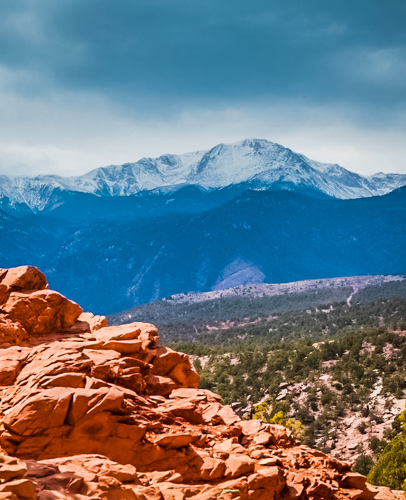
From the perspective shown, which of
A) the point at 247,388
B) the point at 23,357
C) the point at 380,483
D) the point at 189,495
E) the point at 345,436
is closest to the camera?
the point at 189,495

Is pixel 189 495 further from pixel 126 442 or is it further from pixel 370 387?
pixel 370 387

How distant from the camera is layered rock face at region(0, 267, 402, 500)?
893 inches

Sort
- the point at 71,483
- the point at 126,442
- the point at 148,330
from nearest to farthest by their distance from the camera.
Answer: the point at 71,483 → the point at 126,442 → the point at 148,330

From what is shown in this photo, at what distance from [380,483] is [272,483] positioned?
117 feet

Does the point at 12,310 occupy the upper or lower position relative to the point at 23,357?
upper

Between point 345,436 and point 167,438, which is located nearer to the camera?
point 167,438

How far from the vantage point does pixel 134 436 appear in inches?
1102

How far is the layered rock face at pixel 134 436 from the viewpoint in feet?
74.4

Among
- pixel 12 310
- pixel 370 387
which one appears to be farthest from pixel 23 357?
pixel 370 387

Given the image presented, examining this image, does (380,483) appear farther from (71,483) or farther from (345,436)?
(71,483)

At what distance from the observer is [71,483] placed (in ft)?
65.8

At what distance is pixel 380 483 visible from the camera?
5878cm

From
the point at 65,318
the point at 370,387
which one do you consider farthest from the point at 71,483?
the point at 370,387

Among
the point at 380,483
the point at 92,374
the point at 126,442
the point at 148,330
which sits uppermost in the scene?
the point at 148,330
